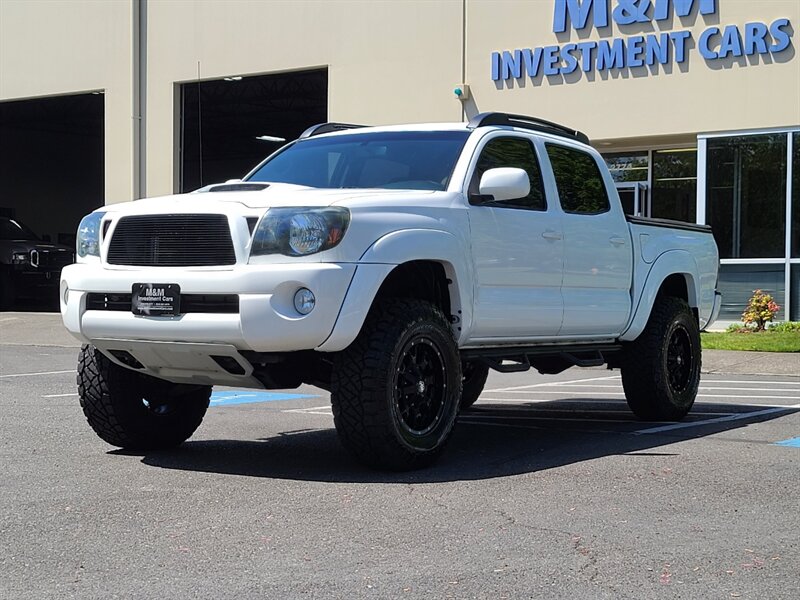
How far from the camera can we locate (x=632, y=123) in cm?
2139

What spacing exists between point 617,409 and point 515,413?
1034 mm

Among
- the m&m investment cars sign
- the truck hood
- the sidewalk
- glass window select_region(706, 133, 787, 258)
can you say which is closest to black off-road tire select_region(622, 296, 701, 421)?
the truck hood

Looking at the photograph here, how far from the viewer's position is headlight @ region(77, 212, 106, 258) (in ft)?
23.6

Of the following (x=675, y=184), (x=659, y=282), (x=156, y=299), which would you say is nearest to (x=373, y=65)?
(x=675, y=184)

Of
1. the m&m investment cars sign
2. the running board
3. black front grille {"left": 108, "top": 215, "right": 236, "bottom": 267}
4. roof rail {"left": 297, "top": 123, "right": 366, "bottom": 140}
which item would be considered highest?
the m&m investment cars sign

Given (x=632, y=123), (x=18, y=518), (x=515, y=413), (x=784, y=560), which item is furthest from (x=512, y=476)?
(x=632, y=123)

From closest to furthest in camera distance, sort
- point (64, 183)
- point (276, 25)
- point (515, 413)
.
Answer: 1. point (515, 413)
2. point (276, 25)
3. point (64, 183)

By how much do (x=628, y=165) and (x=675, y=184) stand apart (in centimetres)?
97

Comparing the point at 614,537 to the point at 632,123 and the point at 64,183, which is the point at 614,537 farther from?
the point at 64,183

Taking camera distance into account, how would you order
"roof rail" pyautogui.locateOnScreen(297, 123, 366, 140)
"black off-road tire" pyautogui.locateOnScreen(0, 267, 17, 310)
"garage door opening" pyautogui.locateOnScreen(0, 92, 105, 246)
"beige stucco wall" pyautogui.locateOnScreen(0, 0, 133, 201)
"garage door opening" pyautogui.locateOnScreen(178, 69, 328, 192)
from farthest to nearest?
"garage door opening" pyautogui.locateOnScreen(0, 92, 105, 246) < "garage door opening" pyautogui.locateOnScreen(178, 69, 328, 192) < "black off-road tire" pyautogui.locateOnScreen(0, 267, 17, 310) < "beige stucco wall" pyautogui.locateOnScreen(0, 0, 133, 201) < "roof rail" pyautogui.locateOnScreen(297, 123, 366, 140)

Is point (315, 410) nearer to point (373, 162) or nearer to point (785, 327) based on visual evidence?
point (373, 162)

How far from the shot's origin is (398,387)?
22.2 feet

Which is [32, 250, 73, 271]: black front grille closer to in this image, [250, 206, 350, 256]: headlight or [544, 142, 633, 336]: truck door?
[544, 142, 633, 336]: truck door

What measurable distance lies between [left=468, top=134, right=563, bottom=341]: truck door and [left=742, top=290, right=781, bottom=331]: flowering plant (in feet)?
40.6
